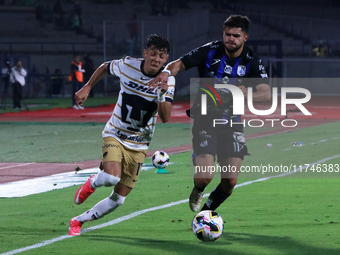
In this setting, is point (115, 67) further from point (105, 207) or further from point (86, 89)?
point (105, 207)

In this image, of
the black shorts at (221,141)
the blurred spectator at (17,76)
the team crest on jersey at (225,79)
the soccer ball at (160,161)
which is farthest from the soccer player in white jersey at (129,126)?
the blurred spectator at (17,76)

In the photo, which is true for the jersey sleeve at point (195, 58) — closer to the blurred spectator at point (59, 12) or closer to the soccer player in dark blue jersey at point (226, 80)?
the soccer player in dark blue jersey at point (226, 80)

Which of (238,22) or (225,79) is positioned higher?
(238,22)

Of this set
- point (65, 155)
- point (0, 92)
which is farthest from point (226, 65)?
point (0, 92)

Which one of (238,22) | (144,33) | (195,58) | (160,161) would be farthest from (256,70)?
(144,33)

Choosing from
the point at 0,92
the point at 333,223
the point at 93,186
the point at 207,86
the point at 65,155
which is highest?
the point at 207,86

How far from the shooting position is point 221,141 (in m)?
7.29

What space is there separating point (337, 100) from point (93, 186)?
29.7 metres

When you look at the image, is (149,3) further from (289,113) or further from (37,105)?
(289,113)

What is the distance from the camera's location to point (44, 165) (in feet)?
44.1

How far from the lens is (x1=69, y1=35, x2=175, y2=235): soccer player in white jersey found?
6.98 meters

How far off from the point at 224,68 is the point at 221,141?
78 centimetres

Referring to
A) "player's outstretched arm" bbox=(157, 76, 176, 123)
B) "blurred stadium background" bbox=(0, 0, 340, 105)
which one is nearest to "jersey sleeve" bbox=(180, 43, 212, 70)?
"player's outstretched arm" bbox=(157, 76, 176, 123)

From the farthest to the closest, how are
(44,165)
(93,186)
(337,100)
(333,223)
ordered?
(337,100) → (44,165) → (333,223) → (93,186)
